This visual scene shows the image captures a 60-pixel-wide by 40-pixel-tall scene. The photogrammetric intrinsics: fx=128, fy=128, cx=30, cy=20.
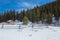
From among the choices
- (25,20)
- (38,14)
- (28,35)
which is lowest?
(28,35)

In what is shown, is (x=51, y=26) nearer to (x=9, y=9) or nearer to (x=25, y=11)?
(x=25, y=11)

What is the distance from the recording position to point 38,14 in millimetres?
5320

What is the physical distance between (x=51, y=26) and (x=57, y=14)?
0.62 m

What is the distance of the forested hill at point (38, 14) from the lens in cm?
502

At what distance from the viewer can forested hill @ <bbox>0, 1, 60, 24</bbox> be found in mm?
5023

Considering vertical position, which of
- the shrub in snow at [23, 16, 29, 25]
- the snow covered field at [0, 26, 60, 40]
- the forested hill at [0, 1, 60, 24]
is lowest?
the snow covered field at [0, 26, 60, 40]

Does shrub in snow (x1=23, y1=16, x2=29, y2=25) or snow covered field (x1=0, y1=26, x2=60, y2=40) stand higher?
shrub in snow (x1=23, y1=16, x2=29, y2=25)

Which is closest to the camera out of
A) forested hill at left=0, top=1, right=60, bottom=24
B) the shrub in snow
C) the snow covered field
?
the snow covered field

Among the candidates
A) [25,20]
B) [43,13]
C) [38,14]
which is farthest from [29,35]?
[43,13]

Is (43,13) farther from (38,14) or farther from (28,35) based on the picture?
(28,35)

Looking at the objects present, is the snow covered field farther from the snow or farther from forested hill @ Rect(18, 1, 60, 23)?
forested hill @ Rect(18, 1, 60, 23)

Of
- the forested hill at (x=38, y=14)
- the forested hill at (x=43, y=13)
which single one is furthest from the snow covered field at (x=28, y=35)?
the forested hill at (x=43, y=13)

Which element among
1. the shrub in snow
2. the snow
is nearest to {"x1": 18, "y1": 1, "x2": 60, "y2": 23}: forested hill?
the shrub in snow

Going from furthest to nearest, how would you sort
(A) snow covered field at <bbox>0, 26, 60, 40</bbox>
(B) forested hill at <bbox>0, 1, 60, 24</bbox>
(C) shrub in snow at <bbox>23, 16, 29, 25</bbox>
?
(C) shrub in snow at <bbox>23, 16, 29, 25</bbox>
(B) forested hill at <bbox>0, 1, 60, 24</bbox>
(A) snow covered field at <bbox>0, 26, 60, 40</bbox>
